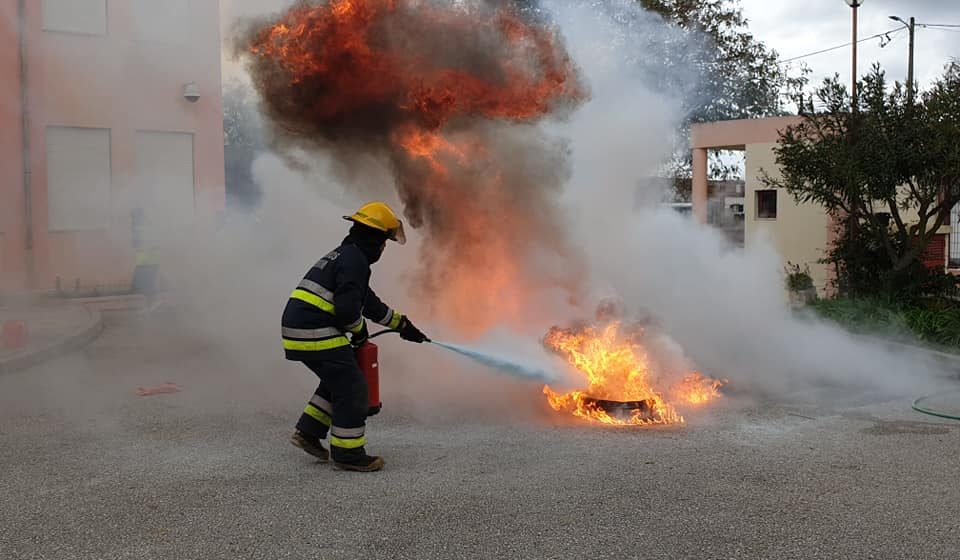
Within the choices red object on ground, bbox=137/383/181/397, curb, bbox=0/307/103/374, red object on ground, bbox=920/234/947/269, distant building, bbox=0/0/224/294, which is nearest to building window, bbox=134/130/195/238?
distant building, bbox=0/0/224/294

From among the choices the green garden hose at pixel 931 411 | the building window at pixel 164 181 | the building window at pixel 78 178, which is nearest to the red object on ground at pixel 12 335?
the building window at pixel 78 178

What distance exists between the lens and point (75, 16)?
9617 millimetres

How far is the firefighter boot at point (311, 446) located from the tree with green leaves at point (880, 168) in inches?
293

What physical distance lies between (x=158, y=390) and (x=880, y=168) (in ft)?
26.4

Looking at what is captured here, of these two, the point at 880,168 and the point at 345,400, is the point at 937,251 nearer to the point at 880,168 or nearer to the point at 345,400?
the point at 880,168

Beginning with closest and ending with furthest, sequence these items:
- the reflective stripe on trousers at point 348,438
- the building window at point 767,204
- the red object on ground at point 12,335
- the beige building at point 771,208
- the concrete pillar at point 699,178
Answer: the reflective stripe on trousers at point 348,438, the red object on ground at point 12,335, the beige building at point 771,208, the building window at point 767,204, the concrete pillar at point 699,178

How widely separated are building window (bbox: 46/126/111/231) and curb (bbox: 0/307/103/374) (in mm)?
1366

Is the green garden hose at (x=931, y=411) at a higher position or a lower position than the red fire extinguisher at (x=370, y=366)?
lower

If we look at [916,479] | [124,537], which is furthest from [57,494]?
[916,479]

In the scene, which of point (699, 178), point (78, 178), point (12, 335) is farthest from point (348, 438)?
point (699, 178)

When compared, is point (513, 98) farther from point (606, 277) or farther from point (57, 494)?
point (57, 494)

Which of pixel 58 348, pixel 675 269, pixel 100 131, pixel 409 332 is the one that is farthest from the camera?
pixel 100 131

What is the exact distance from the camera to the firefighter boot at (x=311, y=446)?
523 cm

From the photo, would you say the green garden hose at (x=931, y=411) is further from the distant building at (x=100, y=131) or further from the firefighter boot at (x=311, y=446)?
the distant building at (x=100, y=131)
